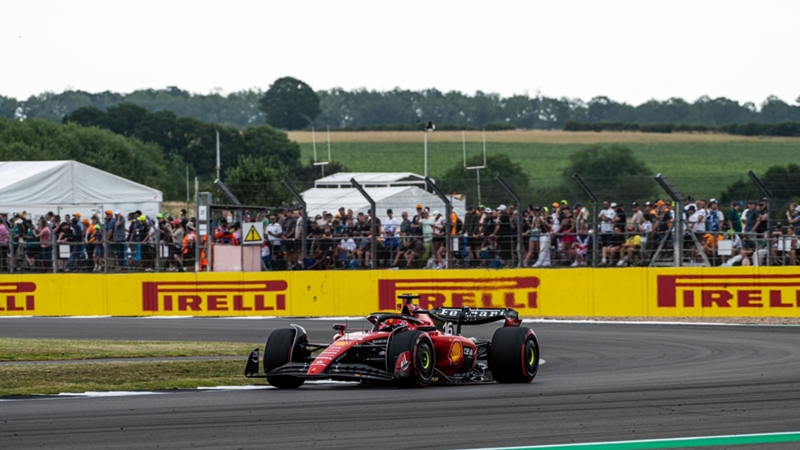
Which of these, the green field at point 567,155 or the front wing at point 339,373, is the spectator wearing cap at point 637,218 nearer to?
the front wing at point 339,373

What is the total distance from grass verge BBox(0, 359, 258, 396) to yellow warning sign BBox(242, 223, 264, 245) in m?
9.35

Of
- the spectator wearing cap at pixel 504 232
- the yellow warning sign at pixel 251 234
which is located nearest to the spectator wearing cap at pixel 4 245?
the yellow warning sign at pixel 251 234

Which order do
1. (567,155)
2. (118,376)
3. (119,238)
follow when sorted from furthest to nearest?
1. (567,155)
2. (119,238)
3. (118,376)

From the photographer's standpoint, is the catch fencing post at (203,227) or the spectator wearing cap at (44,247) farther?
the spectator wearing cap at (44,247)

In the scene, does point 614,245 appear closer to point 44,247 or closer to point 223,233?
point 223,233

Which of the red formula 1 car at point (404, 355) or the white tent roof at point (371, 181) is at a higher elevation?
the white tent roof at point (371, 181)

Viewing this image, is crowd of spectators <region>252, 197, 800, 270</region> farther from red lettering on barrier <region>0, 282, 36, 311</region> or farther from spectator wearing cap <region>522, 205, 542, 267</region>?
red lettering on barrier <region>0, 282, 36, 311</region>

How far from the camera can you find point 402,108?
502 feet

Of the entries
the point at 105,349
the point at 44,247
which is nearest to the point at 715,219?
the point at 105,349

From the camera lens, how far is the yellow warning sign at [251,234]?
23.3 meters

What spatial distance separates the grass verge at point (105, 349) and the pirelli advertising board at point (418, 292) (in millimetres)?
5980

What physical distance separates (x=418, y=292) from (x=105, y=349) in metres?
7.72

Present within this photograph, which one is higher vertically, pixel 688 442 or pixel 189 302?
pixel 688 442

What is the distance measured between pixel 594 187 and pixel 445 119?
127780 millimetres
